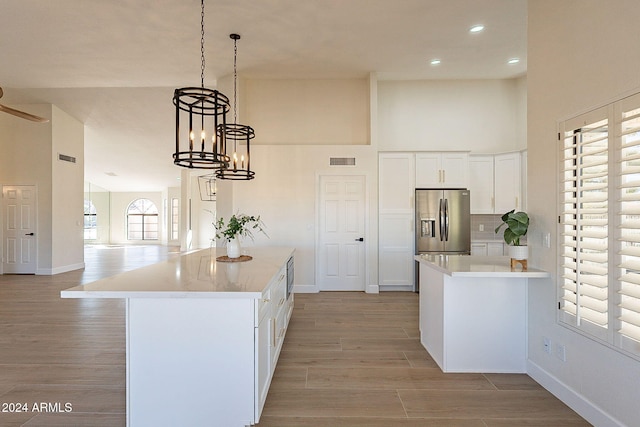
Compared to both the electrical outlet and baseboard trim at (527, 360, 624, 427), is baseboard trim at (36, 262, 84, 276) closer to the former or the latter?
baseboard trim at (527, 360, 624, 427)

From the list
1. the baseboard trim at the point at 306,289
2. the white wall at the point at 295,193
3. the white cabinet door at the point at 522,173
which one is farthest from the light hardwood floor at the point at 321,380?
the white cabinet door at the point at 522,173

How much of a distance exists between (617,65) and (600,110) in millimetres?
260

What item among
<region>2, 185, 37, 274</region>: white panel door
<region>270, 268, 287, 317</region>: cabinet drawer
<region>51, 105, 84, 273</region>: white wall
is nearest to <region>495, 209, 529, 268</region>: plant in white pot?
<region>270, 268, 287, 317</region>: cabinet drawer

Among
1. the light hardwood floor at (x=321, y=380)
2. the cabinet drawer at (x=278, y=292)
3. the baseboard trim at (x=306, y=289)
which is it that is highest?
the cabinet drawer at (x=278, y=292)

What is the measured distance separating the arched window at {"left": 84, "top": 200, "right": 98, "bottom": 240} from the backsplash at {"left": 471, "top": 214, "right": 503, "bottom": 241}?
16777 mm

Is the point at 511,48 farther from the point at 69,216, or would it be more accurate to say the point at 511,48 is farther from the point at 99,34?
the point at 69,216

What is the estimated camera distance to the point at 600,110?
2.11m

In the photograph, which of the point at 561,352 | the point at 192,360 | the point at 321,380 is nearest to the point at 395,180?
the point at 561,352

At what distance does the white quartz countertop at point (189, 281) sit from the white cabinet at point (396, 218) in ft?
9.91

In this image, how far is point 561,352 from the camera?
2.44 meters

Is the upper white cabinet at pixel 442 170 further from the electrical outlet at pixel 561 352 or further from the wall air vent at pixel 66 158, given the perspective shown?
the wall air vent at pixel 66 158

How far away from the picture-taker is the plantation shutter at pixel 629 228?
1.85m

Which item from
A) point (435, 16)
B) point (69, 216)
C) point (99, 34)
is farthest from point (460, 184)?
point (69, 216)

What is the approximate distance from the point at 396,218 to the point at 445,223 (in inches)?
31.6
